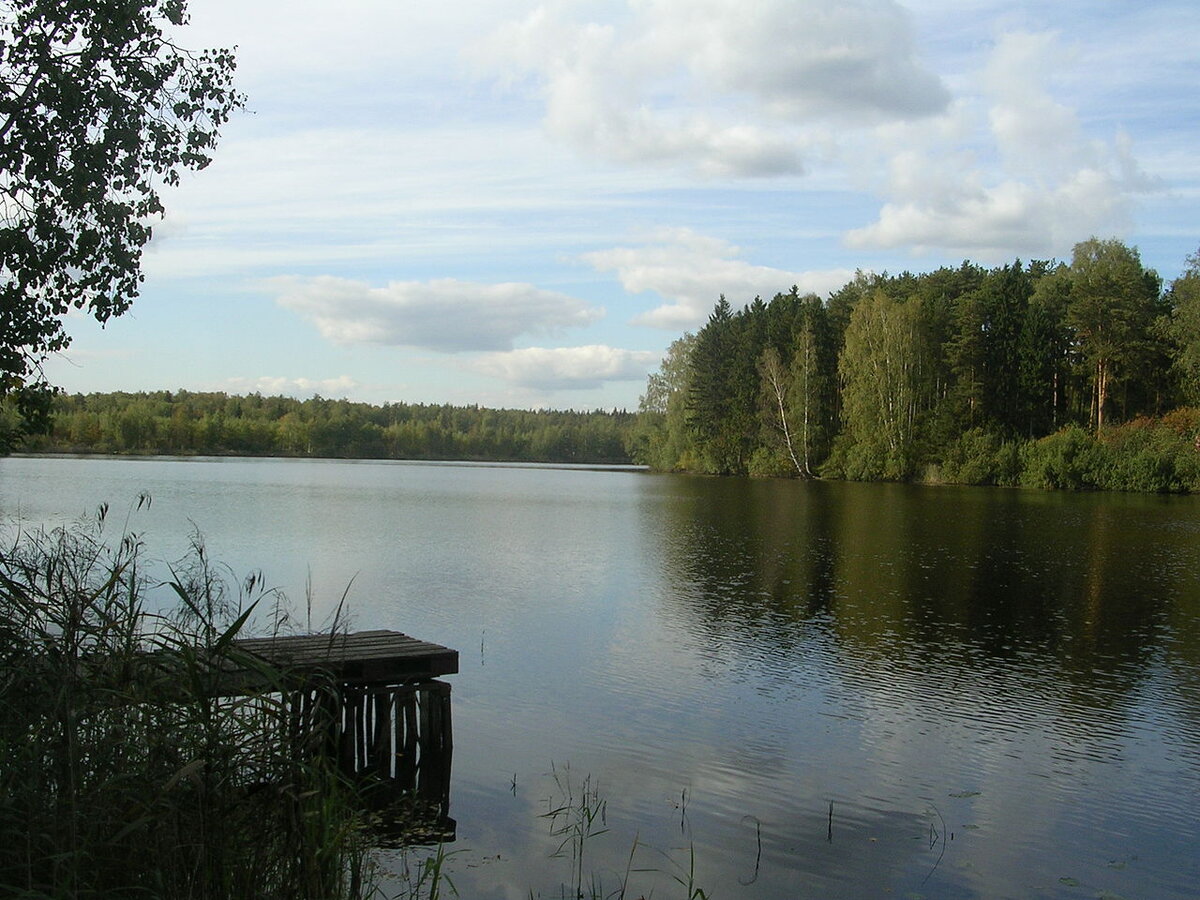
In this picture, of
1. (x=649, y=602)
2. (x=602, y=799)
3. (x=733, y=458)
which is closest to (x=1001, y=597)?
(x=649, y=602)

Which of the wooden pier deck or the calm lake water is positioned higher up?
the wooden pier deck

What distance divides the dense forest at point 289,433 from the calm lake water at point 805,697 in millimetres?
100024

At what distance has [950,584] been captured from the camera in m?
22.5

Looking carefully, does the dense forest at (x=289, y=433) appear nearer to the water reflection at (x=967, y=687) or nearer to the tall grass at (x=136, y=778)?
the water reflection at (x=967, y=687)

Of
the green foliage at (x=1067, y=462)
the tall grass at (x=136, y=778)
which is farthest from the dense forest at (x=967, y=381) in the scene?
the tall grass at (x=136, y=778)

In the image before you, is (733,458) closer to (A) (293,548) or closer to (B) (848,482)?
(B) (848,482)

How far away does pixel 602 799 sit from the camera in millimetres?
9062

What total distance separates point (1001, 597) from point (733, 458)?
65.0 m

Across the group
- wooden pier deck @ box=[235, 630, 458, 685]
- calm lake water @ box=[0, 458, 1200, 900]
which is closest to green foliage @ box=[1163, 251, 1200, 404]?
calm lake water @ box=[0, 458, 1200, 900]

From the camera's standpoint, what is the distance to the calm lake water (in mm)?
7988

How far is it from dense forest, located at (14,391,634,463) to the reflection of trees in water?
317 feet

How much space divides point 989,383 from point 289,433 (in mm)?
102107

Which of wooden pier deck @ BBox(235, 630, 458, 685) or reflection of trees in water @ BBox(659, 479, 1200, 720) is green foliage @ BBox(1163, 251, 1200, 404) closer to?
reflection of trees in water @ BBox(659, 479, 1200, 720)

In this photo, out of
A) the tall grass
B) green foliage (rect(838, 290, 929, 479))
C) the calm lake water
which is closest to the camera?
the tall grass
